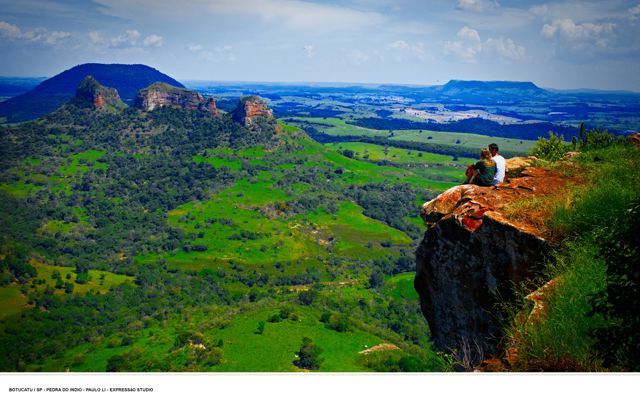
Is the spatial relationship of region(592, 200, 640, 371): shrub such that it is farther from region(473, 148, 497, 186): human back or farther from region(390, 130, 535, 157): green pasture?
region(390, 130, 535, 157): green pasture

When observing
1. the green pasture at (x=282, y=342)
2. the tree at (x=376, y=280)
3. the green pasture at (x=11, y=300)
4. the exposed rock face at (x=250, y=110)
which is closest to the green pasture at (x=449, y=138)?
the exposed rock face at (x=250, y=110)

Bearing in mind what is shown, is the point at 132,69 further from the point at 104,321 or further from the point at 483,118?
the point at 483,118

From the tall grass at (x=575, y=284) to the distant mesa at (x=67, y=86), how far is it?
7317 cm

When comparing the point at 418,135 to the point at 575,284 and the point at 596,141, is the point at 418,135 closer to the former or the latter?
the point at 596,141

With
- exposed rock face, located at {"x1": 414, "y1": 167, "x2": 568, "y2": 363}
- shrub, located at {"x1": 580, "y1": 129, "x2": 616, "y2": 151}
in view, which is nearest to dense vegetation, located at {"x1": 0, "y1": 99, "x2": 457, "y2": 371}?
exposed rock face, located at {"x1": 414, "y1": 167, "x2": 568, "y2": 363}

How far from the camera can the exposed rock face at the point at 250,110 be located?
100 meters

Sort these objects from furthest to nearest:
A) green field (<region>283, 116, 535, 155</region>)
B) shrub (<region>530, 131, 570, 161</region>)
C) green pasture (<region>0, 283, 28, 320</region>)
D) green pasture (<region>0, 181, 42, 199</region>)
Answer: green field (<region>283, 116, 535, 155</region>), green pasture (<region>0, 181, 42, 199</region>), green pasture (<region>0, 283, 28, 320</region>), shrub (<region>530, 131, 570, 161</region>)

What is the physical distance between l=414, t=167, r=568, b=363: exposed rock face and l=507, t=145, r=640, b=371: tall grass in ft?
1.17

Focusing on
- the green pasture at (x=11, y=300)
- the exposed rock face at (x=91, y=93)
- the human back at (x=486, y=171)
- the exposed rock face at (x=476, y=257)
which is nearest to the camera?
the exposed rock face at (x=476, y=257)

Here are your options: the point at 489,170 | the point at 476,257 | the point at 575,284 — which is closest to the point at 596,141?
the point at 489,170

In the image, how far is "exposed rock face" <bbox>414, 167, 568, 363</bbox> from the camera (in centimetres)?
559

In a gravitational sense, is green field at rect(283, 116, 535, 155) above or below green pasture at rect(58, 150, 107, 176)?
above

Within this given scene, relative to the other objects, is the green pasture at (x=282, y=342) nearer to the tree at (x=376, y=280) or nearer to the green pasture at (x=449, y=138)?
the tree at (x=376, y=280)
